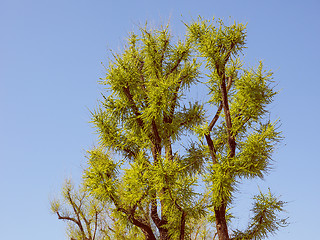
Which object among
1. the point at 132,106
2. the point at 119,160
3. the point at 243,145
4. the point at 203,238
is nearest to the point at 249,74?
the point at 243,145

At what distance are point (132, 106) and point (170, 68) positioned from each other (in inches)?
80.4

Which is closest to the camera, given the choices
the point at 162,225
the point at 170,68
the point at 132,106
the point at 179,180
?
the point at 179,180

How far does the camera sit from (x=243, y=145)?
992 centimetres

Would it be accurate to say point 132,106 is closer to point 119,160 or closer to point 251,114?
point 119,160

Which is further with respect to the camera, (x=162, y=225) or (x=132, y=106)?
(x=132, y=106)

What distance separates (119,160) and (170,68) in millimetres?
3534

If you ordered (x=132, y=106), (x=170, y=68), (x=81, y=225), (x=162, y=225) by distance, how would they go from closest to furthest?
(x=162, y=225) → (x=132, y=106) → (x=170, y=68) → (x=81, y=225)

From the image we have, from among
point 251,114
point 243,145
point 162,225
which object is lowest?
point 162,225

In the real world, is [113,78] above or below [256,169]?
above

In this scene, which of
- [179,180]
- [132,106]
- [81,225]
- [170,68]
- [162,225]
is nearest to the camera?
[179,180]

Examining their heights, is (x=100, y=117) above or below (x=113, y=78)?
below

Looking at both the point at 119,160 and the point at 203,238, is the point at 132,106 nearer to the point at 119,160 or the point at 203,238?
the point at 119,160

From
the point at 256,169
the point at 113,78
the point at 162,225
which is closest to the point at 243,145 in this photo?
the point at 256,169

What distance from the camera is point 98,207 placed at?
16.0m
